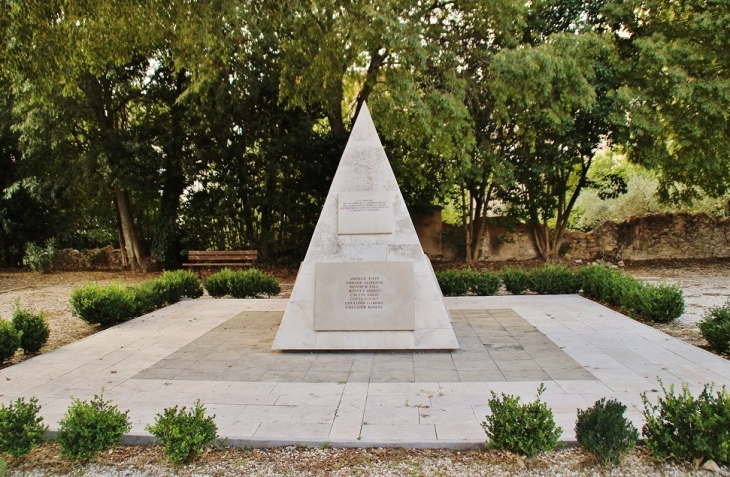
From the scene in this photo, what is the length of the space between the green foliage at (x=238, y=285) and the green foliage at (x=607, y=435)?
354 inches

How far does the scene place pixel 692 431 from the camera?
132 inches

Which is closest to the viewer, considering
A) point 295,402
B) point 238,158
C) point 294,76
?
point 295,402

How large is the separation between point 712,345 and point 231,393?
18.7 feet

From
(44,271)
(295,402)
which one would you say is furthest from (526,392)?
(44,271)

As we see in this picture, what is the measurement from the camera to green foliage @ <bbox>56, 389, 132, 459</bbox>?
11.5 ft

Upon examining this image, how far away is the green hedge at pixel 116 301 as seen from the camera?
8398 millimetres

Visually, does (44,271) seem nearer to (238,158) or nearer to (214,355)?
(238,158)

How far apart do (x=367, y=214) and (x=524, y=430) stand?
11.6 ft

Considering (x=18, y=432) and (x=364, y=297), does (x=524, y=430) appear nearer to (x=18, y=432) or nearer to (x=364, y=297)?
(x=364, y=297)

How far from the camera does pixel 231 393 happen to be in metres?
4.91

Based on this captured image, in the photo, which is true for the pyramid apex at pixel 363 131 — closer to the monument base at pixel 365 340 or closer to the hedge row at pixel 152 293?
the monument base at pixel 365 340

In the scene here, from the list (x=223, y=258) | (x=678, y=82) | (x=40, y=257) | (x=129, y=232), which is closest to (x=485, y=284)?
(x=678, y=82)

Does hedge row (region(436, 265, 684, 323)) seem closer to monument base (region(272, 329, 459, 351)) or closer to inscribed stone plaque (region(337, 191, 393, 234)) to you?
monument base (region(272, 329, 459, 351))

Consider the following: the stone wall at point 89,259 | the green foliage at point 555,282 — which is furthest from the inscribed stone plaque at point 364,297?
the stone wall at point 89,259
